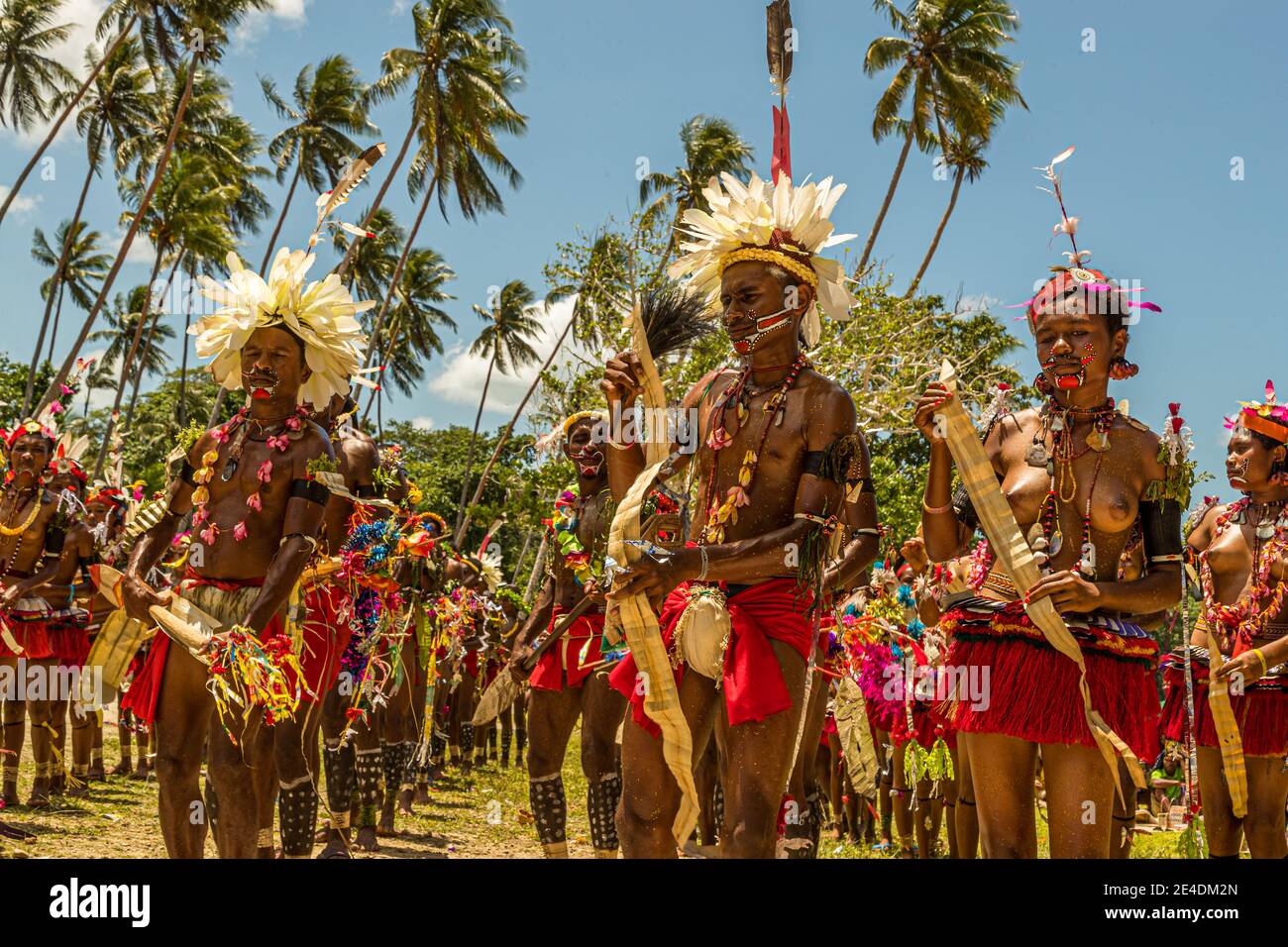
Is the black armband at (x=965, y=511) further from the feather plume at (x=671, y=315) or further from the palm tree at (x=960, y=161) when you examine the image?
the palm tree at (x=960, y=161)

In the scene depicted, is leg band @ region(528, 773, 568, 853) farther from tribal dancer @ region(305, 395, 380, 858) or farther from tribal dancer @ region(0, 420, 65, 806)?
tribal dancer @ region(0, 420, 65, 806)

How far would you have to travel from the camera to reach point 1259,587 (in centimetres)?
684

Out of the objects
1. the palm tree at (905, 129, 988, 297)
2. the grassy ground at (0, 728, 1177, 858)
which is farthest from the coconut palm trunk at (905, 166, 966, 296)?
the grassy ground at (0, 728, 1177, 858)

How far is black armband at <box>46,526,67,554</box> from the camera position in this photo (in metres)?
10.4

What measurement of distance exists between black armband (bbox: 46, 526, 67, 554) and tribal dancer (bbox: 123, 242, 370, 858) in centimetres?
516

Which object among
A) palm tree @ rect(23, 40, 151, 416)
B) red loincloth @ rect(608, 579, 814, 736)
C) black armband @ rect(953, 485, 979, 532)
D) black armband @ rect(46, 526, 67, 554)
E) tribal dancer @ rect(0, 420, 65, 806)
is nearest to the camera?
red loincloth @ rect(608, 579, 814, 736)

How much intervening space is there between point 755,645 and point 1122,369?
1768mm

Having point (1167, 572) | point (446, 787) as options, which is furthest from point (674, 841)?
point (446, 787)

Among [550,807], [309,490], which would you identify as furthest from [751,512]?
[550,807]

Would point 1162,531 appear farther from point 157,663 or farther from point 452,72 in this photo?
point 452,72

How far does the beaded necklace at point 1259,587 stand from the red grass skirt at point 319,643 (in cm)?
484

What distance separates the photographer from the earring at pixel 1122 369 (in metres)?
4.73
